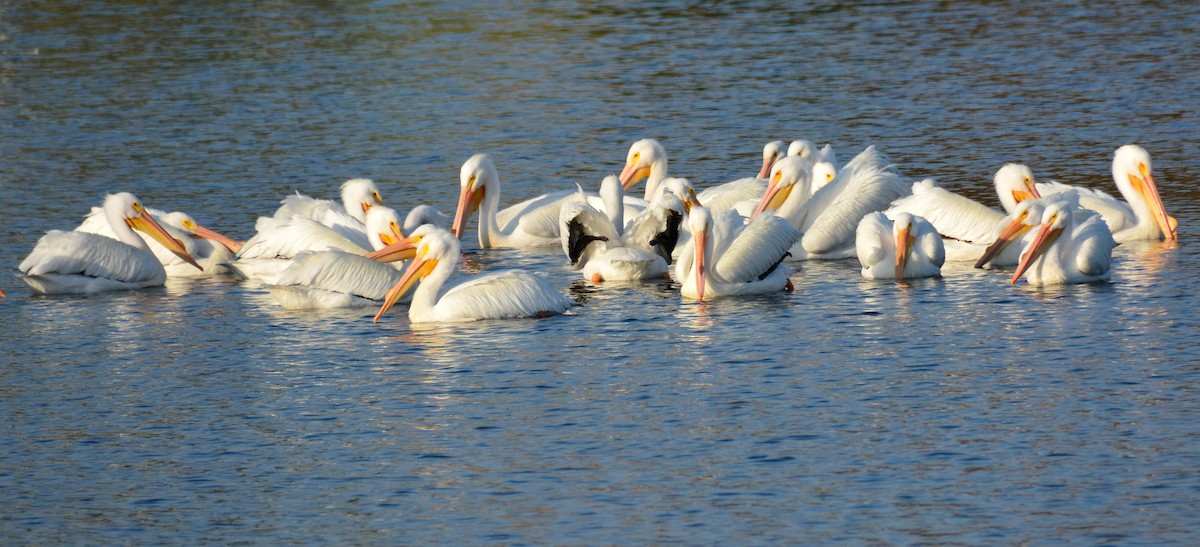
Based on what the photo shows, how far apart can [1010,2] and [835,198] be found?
1344cm

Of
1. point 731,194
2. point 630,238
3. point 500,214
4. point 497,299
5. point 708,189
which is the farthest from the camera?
point 708,189

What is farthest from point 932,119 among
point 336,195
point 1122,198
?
point 336,195

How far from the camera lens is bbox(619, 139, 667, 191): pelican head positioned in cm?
1384

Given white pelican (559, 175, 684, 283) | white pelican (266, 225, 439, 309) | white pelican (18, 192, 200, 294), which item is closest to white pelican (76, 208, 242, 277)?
white pelican (18, 192, 200, 294)

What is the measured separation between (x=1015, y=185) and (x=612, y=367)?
4209 mm

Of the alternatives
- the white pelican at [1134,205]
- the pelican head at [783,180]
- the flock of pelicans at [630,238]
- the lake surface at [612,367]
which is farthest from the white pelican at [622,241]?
the white pelican at [1134,205]

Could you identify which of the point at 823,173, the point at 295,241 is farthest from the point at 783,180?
the point at 295,241

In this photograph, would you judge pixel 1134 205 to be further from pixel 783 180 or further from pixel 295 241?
pixel 295 241

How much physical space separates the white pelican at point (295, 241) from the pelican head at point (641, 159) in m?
2.57

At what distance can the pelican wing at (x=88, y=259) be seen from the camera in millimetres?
11453

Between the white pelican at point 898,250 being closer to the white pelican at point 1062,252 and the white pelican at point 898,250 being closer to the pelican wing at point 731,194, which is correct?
the white pelican at point 1062,252

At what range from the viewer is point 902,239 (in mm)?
10961

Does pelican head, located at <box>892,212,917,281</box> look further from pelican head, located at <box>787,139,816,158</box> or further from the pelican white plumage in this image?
pelican head, located at <box>787,139,816,158</box>

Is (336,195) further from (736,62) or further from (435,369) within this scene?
(736,62)
